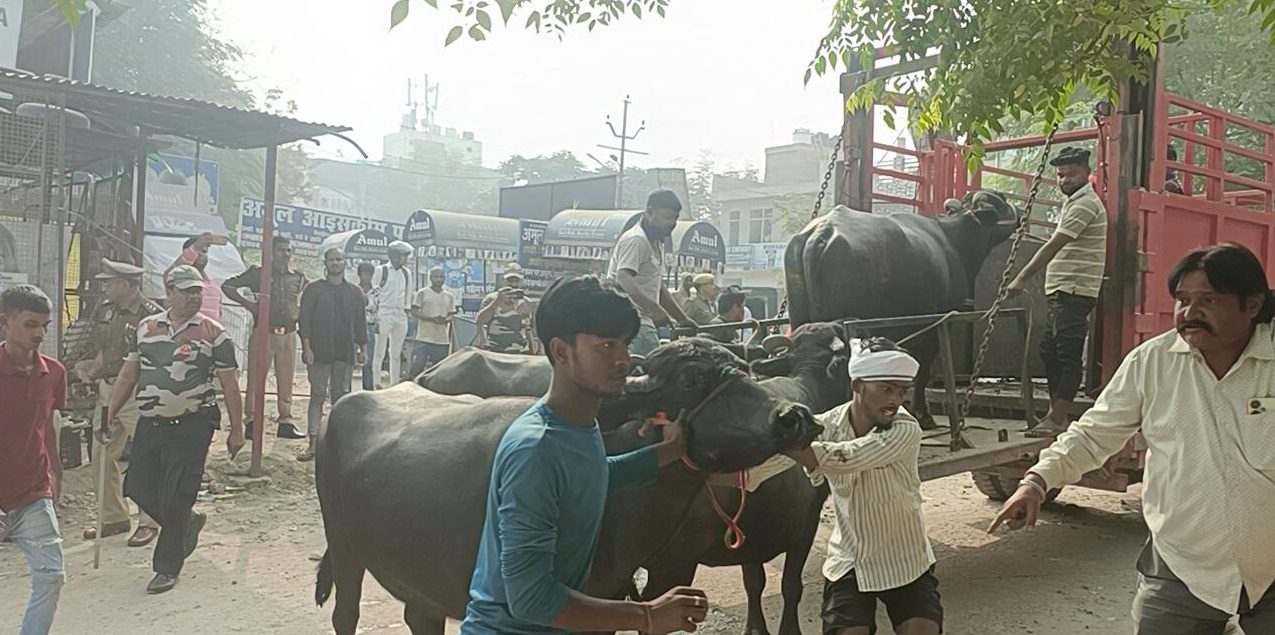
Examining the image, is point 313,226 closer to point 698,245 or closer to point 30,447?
A: point 698,245

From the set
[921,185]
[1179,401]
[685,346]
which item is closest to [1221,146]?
[921,185]

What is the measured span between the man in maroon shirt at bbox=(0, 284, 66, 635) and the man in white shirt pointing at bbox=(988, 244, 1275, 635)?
3721mm

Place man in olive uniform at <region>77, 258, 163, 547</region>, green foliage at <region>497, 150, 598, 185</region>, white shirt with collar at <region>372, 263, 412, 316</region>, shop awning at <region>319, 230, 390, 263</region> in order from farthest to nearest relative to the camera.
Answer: green foliage at <region>497, 150, 598, 185</region>, shop awning at <region>319, 230, 390, 263</region>, white shirt with collar at <region>372, 263, 412, 316</region>, man in olive uniform at <region>77, 258, 163, 547</region>

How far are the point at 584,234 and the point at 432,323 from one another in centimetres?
1024

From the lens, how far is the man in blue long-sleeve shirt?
6.83 ft

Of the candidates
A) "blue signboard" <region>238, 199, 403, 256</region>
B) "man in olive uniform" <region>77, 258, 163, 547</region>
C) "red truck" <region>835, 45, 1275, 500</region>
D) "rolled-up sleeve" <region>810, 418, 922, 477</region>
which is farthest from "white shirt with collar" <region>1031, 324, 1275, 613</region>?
"blue signboard" <region>238, 199, 403, 256</region>

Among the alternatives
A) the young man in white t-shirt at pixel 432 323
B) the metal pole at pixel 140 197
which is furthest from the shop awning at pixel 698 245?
the metal pole at pixel 140 197

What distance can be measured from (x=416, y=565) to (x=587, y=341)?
5.58ft

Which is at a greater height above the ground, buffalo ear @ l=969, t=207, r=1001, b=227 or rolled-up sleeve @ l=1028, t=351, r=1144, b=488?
buffalo ear @ l=969, t=207, r=1001, b=227

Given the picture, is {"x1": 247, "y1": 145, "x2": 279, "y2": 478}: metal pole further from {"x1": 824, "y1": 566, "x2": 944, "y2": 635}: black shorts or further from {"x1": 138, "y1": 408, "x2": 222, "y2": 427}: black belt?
{"x1": 824, "y1": 566, "x2": 944, "y2": 635}: black shorts

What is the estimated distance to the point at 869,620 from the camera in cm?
362

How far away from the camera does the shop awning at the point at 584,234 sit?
68.8 feet

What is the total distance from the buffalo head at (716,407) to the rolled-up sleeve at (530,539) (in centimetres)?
97

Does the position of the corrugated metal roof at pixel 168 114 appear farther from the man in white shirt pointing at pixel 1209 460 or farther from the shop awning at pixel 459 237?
the shop awning at pixel 459 237
